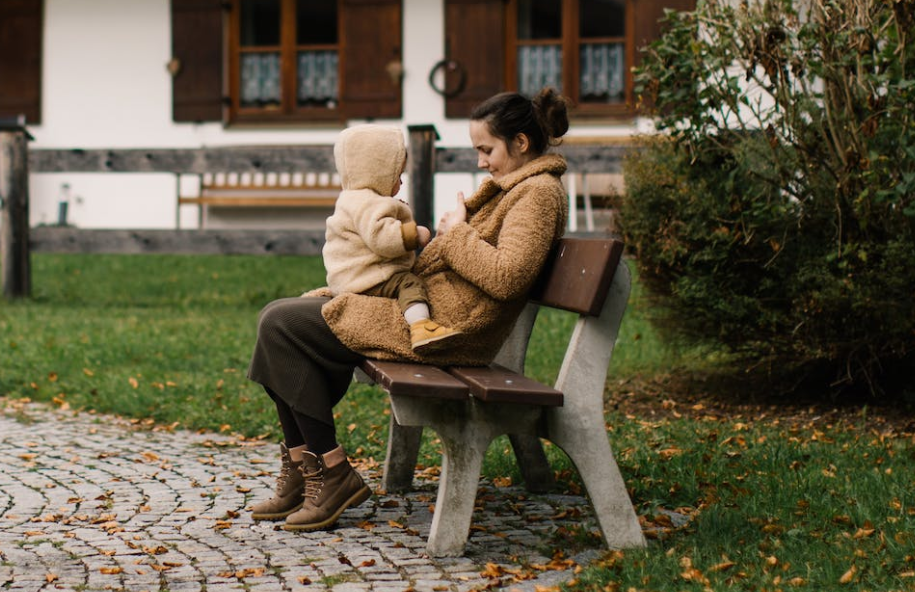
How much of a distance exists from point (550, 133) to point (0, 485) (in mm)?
2411

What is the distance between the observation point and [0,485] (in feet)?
15.2

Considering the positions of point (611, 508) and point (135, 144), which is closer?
point (611, 508)

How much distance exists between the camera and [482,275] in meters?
3.70

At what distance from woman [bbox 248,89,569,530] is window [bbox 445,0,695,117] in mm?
10540

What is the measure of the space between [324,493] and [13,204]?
23.4ft

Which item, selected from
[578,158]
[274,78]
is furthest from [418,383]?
[274,78]

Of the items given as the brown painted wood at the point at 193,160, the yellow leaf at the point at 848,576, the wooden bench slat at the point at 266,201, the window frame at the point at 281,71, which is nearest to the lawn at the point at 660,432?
the yellow leaf at the point at 848,576

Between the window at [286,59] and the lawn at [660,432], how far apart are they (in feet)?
15.3

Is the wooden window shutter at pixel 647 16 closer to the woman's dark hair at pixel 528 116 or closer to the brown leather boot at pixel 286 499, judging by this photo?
the woman's dark hair at pixel 528 116

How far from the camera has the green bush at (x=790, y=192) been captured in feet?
17.7

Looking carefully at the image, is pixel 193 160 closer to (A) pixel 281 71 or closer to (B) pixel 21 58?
(A) pixel 281 71

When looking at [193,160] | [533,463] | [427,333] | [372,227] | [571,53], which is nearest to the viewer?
[427,333]

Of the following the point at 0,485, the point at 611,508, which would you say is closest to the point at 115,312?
the point at 0,485

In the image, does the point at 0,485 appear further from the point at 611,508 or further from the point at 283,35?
the point at 283,35
